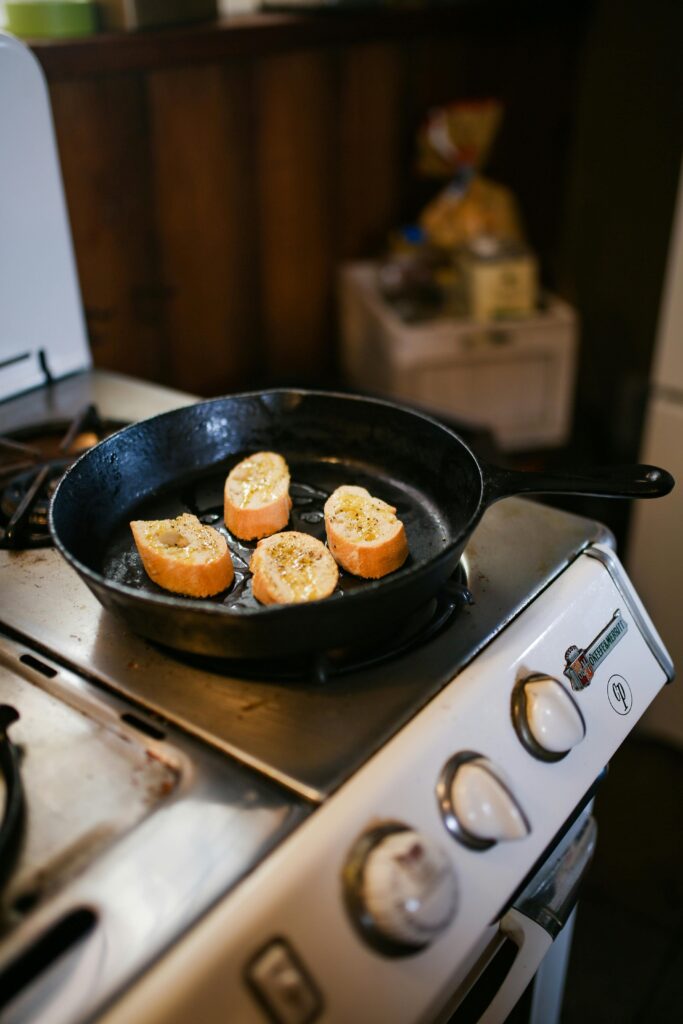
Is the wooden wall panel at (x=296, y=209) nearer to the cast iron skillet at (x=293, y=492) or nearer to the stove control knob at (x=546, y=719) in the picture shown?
the cast iron skillet at (x=293, y=492)

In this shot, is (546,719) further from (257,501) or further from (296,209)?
(296,209)

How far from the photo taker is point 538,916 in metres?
0.87

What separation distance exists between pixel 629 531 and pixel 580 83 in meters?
1.17

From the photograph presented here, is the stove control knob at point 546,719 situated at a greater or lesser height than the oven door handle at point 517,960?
greater

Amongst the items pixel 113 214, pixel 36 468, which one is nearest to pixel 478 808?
pixel 36 468

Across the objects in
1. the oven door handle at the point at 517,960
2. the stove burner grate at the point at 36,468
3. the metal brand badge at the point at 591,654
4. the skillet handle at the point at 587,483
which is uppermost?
the skillet handle at the point at 587,483

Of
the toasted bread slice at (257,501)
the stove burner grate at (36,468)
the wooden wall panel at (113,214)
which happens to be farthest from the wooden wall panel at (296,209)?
the toasted bread slice at (257,501)

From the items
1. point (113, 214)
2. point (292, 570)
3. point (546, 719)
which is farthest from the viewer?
point (113, 214)

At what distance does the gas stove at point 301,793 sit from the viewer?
55 centimetres

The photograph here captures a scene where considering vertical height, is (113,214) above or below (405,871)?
above

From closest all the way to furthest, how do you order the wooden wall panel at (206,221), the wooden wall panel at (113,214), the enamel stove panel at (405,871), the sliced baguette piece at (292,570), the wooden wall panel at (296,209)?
1. the enamel stove panel at (405,871)
2. the sliced baguette piece at (292,570)
3. the wooden wall panel at (113,214)
4. the wooden wall panel at (206,221)
5. the wooden wall panel at (296,209)

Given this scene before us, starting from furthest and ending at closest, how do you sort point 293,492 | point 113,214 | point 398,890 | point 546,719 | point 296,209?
point 296,209
point 113,214
point 293,492
point 546,719
point 398,890

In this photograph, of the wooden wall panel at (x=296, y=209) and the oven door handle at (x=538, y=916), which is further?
the wooden wall panel at (x=296, y=209)

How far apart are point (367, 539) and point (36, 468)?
0.47m
